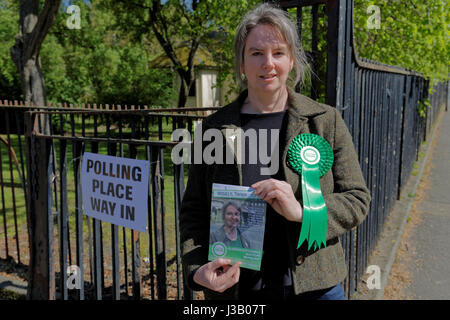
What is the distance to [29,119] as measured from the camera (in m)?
3.44

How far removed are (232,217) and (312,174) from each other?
0.37 metres

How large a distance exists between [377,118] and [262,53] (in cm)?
309

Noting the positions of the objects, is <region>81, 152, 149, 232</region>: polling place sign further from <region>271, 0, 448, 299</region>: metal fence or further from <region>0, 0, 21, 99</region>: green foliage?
<region>0, 0, 21, 99</region>: green foliage

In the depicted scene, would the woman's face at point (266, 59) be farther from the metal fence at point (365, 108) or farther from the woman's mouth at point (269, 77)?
the metal fence at point (365, 108)

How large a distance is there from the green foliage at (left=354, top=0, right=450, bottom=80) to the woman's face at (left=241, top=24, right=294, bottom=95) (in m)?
5.52

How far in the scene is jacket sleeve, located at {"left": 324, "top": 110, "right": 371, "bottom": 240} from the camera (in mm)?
1747

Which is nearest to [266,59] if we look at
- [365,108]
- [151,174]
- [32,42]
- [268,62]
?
[268,62]

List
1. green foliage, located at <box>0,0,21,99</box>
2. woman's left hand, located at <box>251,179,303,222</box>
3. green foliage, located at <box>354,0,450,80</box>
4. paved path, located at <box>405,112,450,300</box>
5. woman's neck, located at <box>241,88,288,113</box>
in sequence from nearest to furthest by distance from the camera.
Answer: woman's left hand, located at <box>251,179,303,222</box> < woman's neck, located at <box>241,88,288,113</box> < paved path, located at <box>405,112,450,300</box> < green foliage, located at <box>354,0,450,80</box> < green foliage, located at <box>0,0,21,99</box>

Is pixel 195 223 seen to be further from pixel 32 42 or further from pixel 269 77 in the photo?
pixel 32 42

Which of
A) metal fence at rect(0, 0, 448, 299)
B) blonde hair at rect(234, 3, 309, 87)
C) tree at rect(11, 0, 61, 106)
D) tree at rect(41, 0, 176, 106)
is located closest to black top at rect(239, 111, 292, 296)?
blonde hair at rect(234, 3, 309, 87)

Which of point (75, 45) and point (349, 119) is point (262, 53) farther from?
point (75, 45)

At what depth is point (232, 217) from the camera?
5.53ft
